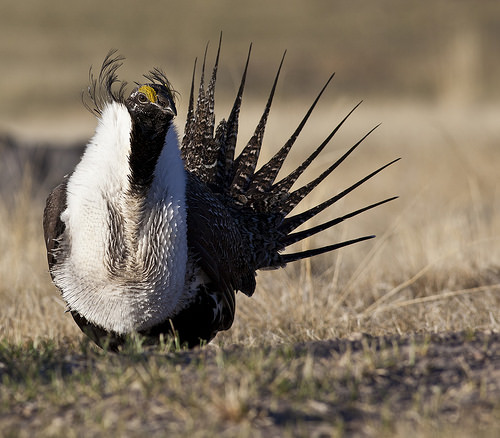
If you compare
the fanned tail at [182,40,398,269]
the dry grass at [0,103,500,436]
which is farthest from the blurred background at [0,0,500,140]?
the dry grass at [0,103,500,436]

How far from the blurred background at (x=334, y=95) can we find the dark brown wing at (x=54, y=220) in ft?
4.04

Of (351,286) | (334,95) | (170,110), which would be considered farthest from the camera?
(334,95)

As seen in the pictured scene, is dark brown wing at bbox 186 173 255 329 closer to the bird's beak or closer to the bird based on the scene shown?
the bird

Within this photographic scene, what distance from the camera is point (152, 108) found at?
12.6ft

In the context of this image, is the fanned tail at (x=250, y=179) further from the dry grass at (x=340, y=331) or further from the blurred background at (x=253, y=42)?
the blurred background at (x=253, y=42)

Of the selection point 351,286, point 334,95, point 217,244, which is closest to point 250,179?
point 351,286

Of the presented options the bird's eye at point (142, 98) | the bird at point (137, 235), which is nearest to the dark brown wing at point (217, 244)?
the bird at point (137, 235)

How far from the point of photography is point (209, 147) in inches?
208

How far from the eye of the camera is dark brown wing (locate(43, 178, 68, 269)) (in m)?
4.12

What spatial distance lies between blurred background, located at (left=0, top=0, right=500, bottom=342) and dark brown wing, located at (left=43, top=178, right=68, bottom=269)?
123 cm

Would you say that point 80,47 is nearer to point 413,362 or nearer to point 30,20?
point 30,20

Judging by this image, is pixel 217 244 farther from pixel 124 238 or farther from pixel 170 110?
pixel 170 110

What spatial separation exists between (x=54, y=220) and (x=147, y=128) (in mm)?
681

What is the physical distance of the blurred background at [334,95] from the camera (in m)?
7.01
